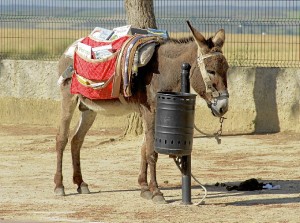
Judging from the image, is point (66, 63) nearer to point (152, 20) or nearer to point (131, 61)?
point (131, 61)

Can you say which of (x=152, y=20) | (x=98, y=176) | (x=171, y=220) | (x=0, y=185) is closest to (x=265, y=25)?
(x=152, y=20)

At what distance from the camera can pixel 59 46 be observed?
2594 cm

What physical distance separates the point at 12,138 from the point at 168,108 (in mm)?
8536

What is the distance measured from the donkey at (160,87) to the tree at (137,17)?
18.1 ft

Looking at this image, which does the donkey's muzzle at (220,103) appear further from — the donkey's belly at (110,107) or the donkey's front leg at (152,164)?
the donkey's belly at (110,107)

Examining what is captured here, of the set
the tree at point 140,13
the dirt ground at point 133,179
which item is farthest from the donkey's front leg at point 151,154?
the tree at point 140,13

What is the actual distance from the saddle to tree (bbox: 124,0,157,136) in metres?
5.61

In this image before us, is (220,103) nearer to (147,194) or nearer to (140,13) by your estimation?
(147,194)

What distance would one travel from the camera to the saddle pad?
1388cm

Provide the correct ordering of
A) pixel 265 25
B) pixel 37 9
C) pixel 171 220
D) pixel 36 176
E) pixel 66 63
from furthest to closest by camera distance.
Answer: pixel 37 9 → pixel 265 25 → pixel 36 176 → pixel 66 63 → pixel 171 220

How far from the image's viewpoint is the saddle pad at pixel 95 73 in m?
13.9

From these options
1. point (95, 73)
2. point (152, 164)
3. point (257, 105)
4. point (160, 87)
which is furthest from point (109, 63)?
point (257, 105)

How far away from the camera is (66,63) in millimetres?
14781

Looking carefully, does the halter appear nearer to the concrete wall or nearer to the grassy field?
the concrete wall
